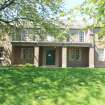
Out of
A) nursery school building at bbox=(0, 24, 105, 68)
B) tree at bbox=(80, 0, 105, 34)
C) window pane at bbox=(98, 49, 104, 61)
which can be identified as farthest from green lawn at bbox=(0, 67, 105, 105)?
window pane at bbox=(98, 49, 104, 61)

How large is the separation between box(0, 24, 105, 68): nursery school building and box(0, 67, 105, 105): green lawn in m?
27.3

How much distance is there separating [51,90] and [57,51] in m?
31.7

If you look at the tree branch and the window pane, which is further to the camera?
the window pane

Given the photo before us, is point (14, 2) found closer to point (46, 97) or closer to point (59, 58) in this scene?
point (46, 97)

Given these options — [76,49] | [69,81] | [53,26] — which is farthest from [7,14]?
[76,49]

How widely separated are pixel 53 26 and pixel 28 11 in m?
2.77

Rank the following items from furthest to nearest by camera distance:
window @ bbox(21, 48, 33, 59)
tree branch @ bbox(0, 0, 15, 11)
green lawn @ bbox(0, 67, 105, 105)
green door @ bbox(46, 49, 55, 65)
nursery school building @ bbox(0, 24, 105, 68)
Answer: green door @ bbox(46, 49, 55, 65) → window @ bbox(21, 48, 33, 59) → nursery school building @ bbox(0, 24, 105, 68) → tree branch @ bbox(0, 0, 15, 11) → green lawn @ bbox(0, 67, 105, 105)

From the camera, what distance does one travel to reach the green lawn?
10250 mm

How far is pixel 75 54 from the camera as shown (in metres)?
42.9

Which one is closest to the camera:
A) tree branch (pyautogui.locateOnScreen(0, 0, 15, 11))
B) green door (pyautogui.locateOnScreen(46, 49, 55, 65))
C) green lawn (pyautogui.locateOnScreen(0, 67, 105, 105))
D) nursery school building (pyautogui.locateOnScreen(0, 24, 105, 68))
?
green lawn (pyautogui.locateOnScreen(0, 67, 105, 105))

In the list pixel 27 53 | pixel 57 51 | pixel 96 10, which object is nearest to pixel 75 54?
pixel 57 51

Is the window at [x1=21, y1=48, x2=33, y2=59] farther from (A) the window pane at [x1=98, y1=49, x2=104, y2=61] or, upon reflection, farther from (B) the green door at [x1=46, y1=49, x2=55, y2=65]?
(A) the window pane at [x1=98, y1=49, x2=104, y2=61]

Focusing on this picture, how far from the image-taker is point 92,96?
1088cm

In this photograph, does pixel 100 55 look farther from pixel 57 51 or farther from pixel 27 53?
pixel 27 53
